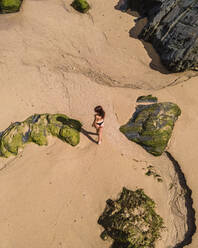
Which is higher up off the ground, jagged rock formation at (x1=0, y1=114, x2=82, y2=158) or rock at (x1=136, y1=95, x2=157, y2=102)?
rock at (x1=136, y1=95, x2=157, y2=102)

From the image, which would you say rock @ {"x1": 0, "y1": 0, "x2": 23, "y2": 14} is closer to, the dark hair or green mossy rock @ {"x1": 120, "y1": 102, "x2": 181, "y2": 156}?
the dark hair

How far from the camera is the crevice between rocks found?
618cm

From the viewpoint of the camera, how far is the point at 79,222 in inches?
257

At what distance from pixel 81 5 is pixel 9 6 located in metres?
5.67

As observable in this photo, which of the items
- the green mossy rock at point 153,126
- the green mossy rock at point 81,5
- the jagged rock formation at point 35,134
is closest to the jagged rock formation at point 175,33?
the green mossy rock at point 153,126

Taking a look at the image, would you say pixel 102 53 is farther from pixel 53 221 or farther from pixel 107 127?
pixel 53 221

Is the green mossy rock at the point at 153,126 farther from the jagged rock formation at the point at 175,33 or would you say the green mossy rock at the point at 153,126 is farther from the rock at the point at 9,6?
the rock at the point at 9,6

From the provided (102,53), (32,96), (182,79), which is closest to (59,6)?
(102,53)

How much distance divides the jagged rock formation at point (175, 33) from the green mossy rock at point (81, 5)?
5.32 metres

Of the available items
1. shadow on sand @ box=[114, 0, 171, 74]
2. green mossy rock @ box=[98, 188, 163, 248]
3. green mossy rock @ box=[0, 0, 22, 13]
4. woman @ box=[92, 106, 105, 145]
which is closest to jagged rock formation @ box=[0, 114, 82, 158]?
woman @ box=[92, 106, 105, 145]

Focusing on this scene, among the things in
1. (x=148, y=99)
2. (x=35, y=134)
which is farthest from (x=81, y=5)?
(x=35, y=134)

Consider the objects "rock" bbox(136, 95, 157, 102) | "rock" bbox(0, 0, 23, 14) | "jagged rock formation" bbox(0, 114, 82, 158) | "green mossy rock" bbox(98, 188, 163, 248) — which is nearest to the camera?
"green mossy rock" bbox(98, 188, 163, 248)

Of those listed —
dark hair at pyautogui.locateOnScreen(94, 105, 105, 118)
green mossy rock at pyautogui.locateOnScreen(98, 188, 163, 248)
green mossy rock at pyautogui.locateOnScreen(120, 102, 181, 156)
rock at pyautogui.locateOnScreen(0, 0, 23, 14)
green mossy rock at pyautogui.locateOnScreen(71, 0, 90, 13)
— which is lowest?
green mossy rock at pyautogui.locateOnScreen(98, 188, 163, 248)

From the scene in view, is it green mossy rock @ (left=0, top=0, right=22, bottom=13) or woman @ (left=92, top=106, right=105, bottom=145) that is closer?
woman @ (left=92, top=106, right=105, bottom=145)
